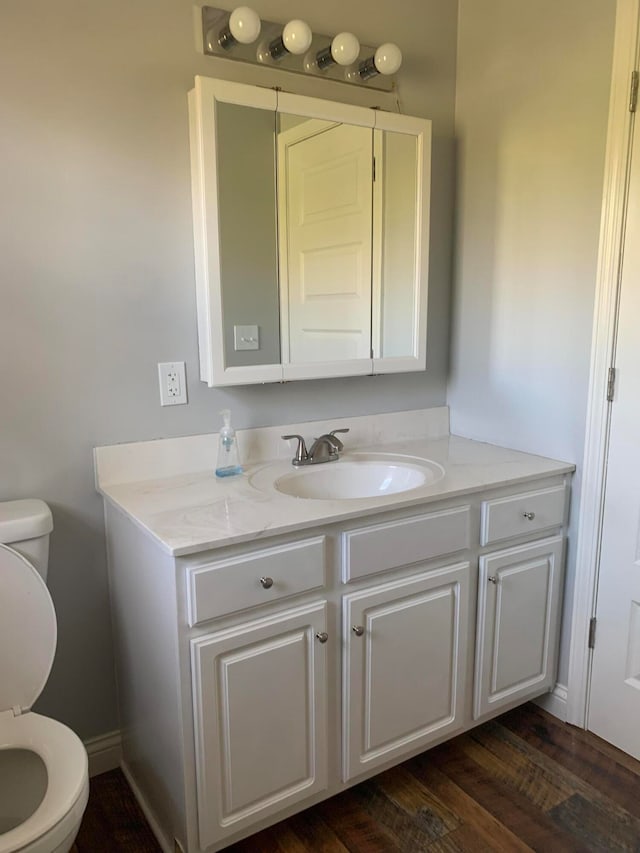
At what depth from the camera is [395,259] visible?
206 cm

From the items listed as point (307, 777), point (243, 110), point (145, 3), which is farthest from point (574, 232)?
point (307, 777)

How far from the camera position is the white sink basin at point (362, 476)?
1880mm

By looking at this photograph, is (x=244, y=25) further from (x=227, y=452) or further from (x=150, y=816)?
(x=150, y=816)

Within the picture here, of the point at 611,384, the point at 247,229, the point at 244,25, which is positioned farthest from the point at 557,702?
the point at 244,25

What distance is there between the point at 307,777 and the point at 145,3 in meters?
1.98

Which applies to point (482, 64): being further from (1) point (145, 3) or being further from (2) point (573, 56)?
(1) point (145, 3)

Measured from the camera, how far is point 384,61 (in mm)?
1864

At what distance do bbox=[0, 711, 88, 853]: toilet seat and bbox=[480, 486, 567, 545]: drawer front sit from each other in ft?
3.74

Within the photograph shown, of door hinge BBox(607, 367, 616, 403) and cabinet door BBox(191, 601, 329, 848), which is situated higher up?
door hinge BBox(607, 367, 616, 403)

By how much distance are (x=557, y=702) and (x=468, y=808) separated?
54cm

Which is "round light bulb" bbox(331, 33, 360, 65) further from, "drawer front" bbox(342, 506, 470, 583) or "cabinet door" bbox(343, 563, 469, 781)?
"cabinet door" bbox(343, 563, 469, 781)

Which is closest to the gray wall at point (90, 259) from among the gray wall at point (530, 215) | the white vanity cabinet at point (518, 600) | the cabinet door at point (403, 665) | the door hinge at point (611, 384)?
the gray wall at point (530, 215)

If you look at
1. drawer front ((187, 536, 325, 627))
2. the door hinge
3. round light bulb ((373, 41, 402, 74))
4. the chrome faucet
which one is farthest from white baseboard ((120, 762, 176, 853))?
round light bulb ((373, 41, 402, 74))

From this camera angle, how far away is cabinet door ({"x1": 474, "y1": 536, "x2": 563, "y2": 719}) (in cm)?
184
